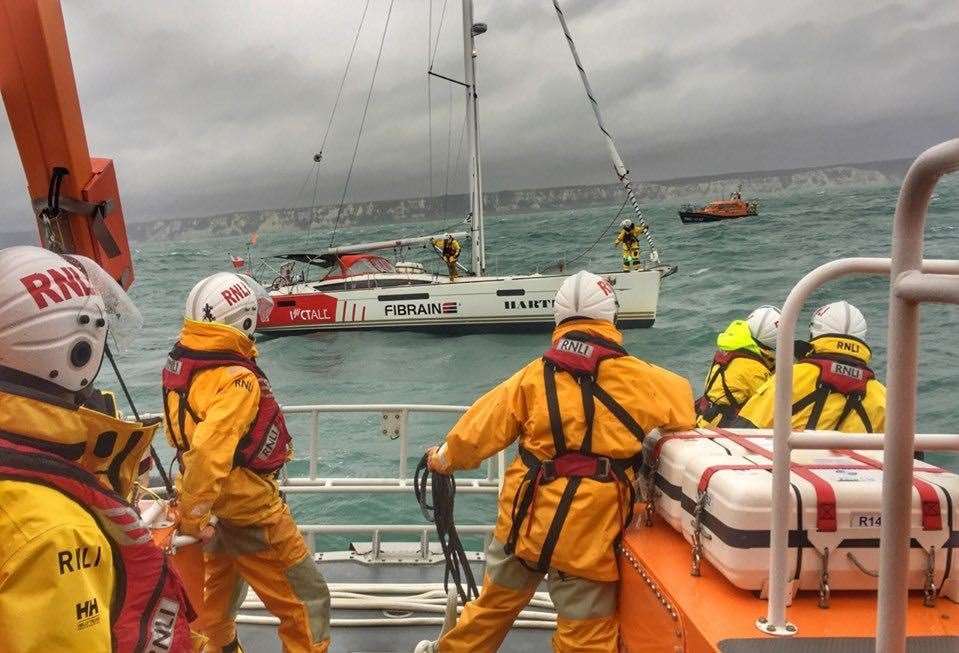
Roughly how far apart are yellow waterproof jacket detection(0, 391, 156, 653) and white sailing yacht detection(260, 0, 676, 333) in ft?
51.0

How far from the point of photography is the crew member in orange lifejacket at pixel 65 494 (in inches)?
41.8

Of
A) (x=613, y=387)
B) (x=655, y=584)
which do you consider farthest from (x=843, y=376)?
(x=655, y=584)

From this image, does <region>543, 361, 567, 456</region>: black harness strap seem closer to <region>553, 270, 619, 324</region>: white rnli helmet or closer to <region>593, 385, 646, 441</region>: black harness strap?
Answer: <region>593, 385, 646, 441</region>: black harness strap

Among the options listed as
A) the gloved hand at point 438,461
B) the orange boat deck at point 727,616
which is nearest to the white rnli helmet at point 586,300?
the gloved hand at point 438,461

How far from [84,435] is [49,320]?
24cm

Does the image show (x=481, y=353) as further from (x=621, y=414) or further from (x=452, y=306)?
(x=621, y=414)

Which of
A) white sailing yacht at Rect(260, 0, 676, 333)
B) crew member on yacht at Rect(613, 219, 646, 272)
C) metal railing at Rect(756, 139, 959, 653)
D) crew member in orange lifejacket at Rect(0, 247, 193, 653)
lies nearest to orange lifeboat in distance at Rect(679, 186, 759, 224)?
white sailing yacht at Rect(260, 0, 676, 333)

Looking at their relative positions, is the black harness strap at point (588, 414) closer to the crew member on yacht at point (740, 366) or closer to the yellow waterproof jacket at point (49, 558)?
the yellow waterproof jacket at point (49, 558)

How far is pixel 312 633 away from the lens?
2.71 metres

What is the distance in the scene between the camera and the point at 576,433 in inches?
87.7

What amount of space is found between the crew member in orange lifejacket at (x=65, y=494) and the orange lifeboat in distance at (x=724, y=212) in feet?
180

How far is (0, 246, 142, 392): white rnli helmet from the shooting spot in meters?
1.28

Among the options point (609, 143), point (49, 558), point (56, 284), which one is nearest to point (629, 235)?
point (609, 143)

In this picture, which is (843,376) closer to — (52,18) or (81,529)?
(81,529)
